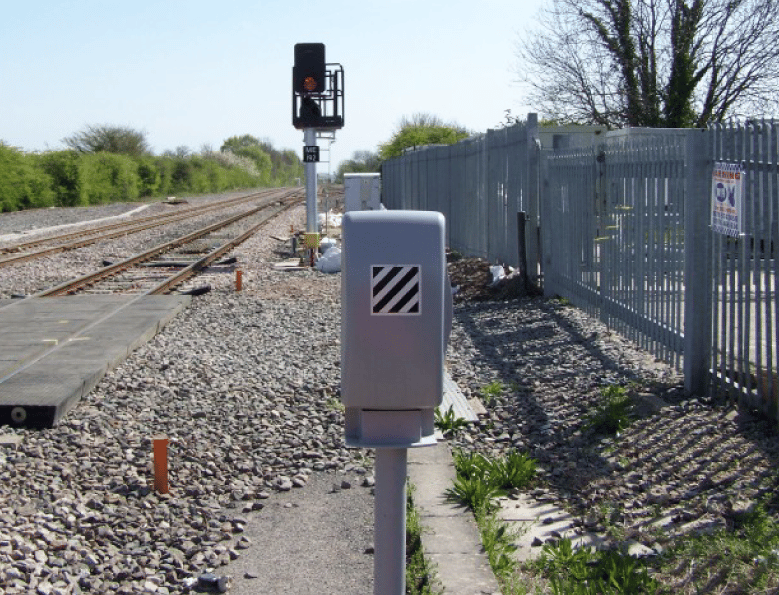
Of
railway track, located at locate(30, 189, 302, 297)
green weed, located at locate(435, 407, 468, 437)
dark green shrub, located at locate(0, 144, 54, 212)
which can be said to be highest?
dark green shrub, located at locate(0, 144, 54, 212)

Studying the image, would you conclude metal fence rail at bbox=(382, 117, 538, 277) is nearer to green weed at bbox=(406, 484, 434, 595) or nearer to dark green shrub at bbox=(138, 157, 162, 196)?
green weed at bbox=(406, 484, 434, 595)

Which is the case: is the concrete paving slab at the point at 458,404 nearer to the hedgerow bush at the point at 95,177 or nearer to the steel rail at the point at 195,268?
the steel rail at the point at 195,268

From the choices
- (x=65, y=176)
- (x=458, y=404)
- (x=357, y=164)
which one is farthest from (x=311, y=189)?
(x=357, y=164)

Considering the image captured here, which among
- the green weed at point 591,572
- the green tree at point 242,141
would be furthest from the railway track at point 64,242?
the green tree at point 242,141

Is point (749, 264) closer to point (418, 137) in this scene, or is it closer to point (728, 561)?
→ point (728, 561)

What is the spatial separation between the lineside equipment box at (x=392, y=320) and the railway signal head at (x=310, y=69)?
1477 centimetres

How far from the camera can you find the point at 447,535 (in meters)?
4.95

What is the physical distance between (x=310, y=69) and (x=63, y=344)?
885 cm

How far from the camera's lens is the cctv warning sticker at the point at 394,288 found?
3301 millimetres

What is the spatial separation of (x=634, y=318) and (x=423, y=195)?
53.0 feet

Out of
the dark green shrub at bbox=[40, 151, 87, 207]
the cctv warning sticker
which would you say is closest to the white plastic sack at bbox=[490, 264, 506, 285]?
the cctv warning sticker

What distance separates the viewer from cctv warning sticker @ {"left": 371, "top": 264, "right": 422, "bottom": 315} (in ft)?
10.8

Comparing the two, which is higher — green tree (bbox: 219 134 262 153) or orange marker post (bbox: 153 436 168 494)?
green tree (bbox: 219 134 262 153)

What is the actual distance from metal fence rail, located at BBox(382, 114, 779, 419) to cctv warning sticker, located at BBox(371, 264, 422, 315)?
3.54 meters
